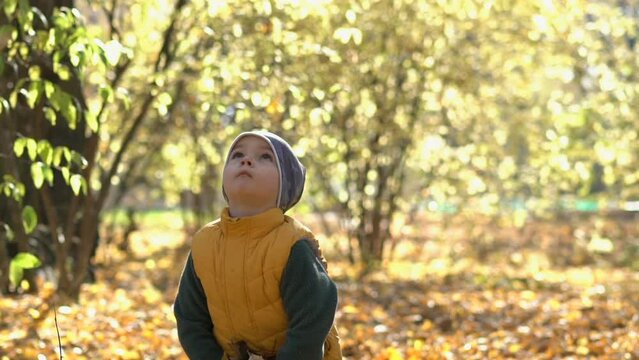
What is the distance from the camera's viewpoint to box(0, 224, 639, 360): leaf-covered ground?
6.65 metres

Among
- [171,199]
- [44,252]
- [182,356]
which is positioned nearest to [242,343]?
[182,356]

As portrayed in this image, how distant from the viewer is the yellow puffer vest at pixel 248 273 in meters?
3.14

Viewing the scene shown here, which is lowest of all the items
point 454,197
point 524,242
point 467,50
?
point 524,242

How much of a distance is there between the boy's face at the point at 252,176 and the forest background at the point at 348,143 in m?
1.63

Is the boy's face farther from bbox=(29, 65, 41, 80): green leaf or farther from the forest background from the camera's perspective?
bbox=(29, 65, 41, 80): green leaf

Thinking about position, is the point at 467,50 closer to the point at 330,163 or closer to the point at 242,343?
the point at 330,163

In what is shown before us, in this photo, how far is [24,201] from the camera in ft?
27.5

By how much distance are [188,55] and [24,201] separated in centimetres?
265

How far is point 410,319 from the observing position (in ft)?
28.6

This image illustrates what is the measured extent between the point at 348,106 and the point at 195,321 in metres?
8.51

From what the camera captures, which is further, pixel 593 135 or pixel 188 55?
pixel 593 135

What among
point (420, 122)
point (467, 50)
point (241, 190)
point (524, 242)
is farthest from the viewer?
point (524, 242)

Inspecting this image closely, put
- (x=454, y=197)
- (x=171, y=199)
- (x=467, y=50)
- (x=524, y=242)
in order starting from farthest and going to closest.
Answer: (x=524, y=242) < (x=171, y=199) < (x=454, y=197) < (x=467, y=50)

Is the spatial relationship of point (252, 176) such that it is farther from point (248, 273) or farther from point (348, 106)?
point (348, 106)
